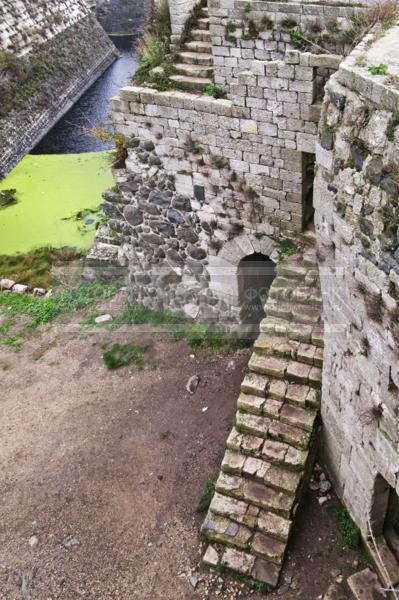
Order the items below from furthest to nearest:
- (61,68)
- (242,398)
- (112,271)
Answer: (61,68)
(112,271)
(242,398)

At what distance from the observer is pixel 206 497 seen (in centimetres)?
736

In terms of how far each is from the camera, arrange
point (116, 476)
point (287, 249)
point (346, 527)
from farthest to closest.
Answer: point (287, 249) < point (116, 476) < point (346, 527)

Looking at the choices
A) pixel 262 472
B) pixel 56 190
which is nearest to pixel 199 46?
pixel 262 472

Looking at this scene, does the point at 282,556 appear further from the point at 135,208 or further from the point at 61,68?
the point at 61,68

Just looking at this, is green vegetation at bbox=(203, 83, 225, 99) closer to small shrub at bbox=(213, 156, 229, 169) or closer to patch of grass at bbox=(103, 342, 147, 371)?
small shrub at bbox=(213, 156, 229, 169)

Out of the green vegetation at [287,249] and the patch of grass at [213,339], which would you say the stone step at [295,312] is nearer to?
the green vegetation at [287,249]

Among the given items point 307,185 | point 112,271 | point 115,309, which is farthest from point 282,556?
point 112,271

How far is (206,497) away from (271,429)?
4.17 feet

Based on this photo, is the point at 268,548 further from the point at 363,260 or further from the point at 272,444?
the point at 363,260

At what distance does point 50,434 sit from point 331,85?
639 centimetres

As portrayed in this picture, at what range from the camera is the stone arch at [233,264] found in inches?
340

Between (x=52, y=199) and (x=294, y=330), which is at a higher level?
(x=294, y=330)

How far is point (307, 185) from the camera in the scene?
7969 mm

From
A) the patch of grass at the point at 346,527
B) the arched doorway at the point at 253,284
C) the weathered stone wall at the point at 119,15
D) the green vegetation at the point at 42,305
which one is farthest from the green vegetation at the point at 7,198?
the weathered stone wall at the point at 119,15
